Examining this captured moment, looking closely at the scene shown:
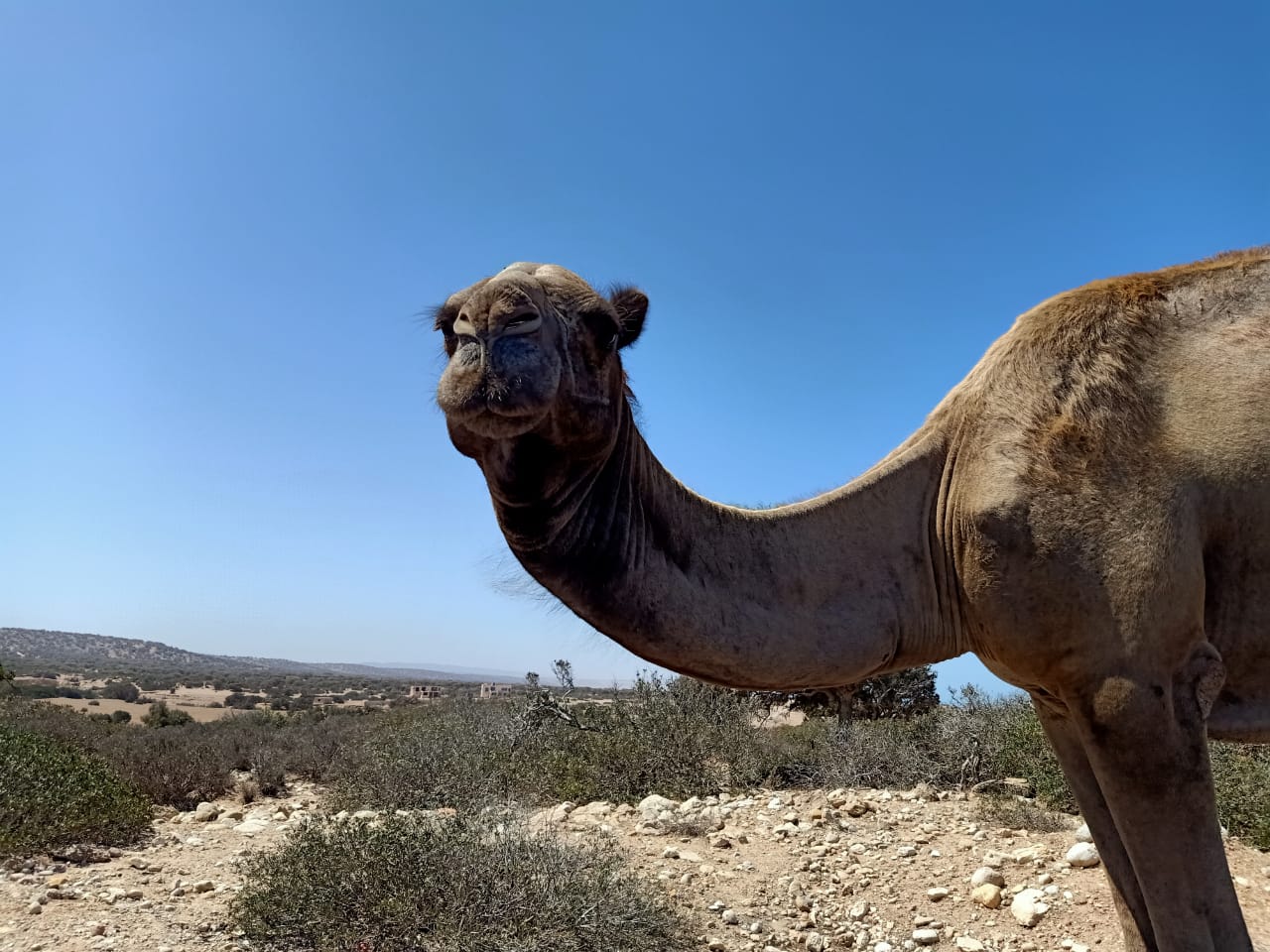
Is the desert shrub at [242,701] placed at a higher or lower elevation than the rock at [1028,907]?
lower

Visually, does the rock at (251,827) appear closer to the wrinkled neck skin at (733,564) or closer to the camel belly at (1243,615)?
the wrinkled neck skin at (733,564)

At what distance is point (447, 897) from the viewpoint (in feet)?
20.5

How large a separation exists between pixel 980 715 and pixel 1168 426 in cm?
1151

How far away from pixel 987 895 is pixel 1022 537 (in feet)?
15.8

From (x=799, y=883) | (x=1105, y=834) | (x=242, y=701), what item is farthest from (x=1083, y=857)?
(x=242, y=701)

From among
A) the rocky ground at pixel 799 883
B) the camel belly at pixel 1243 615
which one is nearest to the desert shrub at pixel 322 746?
the rocky ground at pixel 799 883

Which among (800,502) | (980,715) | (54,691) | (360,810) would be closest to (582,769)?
(360,810)

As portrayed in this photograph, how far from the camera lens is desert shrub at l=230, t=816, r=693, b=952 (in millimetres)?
6016

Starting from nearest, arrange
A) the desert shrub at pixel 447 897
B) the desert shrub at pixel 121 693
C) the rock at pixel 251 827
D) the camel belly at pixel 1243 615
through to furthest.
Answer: the camel belly at pixel 1243 615
the desert shrub at pixel 447 897
the rock at pixel 251 827
the desert shrub at pixel 121 693

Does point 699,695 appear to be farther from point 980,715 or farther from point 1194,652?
point 1194,652

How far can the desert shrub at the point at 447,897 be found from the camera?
6.02 m

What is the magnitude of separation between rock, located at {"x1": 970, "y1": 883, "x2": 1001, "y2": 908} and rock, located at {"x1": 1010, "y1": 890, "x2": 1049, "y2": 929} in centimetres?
11

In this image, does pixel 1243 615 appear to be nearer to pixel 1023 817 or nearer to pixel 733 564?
pixel 733 564

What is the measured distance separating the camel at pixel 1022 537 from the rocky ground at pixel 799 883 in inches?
132
